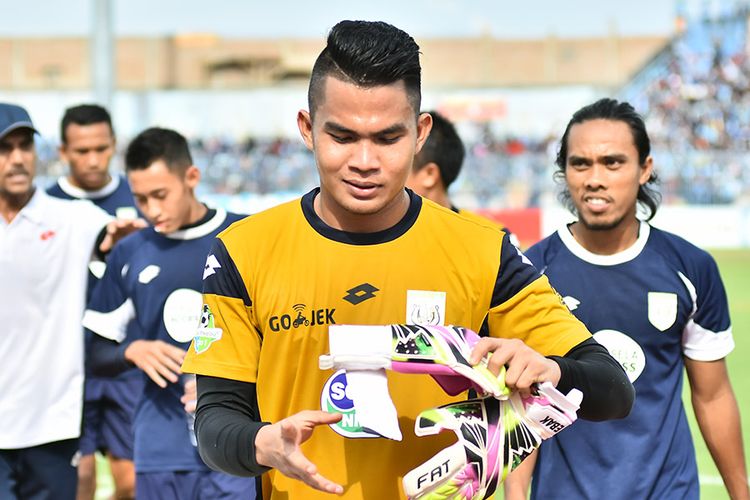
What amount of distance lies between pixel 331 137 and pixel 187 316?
2.61 metres

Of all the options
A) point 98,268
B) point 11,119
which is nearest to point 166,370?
point 98,268

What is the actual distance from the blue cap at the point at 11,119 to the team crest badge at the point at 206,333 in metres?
2.50

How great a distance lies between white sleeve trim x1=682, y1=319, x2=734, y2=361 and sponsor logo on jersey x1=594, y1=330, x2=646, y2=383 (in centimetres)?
22

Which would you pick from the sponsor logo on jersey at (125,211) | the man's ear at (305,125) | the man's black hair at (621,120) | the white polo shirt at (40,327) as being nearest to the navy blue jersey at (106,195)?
the sponsor logo on jersey at (125,211)

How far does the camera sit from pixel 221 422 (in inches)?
101

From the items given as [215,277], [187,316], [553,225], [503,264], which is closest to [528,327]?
[503,264]

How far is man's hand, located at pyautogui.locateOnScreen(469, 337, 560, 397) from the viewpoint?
2459 millimetres

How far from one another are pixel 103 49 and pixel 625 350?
15361 mm

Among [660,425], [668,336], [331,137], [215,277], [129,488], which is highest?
[331,137]

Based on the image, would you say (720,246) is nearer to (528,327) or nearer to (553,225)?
(553,225)

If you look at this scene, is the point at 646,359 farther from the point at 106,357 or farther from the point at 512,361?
the point at 106,357

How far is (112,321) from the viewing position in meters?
5.15

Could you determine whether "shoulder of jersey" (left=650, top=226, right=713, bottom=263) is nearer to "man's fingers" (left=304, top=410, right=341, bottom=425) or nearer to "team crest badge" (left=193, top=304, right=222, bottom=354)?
"team crest badge" (left=193, top=304, right=222, bottom=354)

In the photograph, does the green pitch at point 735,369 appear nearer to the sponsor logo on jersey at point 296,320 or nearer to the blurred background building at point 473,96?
the blurred background building at point 473,96
